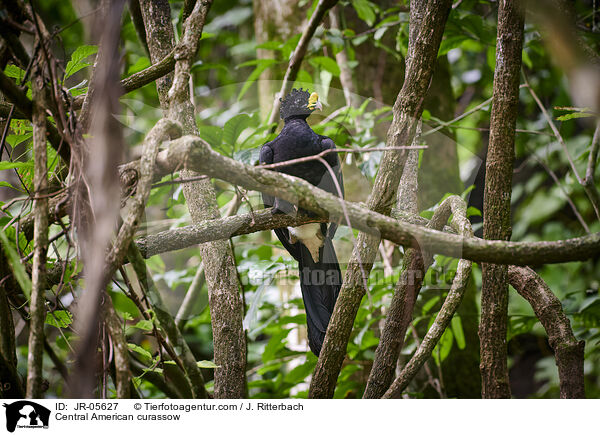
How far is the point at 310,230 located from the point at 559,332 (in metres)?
0.95

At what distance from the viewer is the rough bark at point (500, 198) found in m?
1.34

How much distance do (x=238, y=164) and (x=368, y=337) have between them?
1420 mm

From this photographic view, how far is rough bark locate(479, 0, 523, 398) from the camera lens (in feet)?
4.41

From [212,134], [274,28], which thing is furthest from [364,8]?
[212,134]

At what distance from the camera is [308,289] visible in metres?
1.84

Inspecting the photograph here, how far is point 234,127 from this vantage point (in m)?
1.86

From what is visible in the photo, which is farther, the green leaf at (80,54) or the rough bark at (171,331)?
the green leaf at (80,54)

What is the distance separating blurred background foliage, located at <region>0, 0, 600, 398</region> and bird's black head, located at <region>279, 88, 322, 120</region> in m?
0.13

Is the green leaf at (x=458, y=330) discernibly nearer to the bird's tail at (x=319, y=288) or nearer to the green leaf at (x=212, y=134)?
the bird's tail at (x=319, y=288)

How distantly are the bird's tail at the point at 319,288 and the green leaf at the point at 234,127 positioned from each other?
20.6 inches

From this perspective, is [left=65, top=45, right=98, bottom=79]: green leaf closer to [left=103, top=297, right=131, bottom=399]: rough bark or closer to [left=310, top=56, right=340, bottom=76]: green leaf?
[left=103, top=297, right=131, bottom=399]: rough bark

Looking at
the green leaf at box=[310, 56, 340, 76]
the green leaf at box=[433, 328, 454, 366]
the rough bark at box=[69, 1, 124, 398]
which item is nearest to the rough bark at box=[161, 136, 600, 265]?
the rough bark at box=[69, 1, 124, 398]
